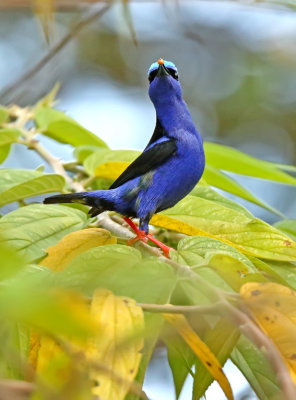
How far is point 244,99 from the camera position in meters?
7.55

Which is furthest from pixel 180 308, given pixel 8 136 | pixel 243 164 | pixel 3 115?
pixel 3 115

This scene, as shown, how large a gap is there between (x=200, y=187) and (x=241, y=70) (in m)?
5.67

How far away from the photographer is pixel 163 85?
274 centimetres

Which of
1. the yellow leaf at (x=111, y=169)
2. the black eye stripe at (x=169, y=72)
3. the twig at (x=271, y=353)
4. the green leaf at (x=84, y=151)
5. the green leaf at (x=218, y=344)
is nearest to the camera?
the twig at (x=271, y=353)

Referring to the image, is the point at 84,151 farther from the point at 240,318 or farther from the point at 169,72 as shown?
the point at 240,318

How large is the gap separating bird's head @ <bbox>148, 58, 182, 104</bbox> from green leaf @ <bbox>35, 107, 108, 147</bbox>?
357mm

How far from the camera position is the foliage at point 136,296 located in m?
0.64

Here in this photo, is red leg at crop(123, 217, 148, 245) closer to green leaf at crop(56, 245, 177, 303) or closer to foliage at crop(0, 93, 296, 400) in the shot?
foliage at crop(0, 93, 296, 400)

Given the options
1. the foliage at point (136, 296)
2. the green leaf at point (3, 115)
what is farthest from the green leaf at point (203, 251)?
the green leaf at point (3, 115)

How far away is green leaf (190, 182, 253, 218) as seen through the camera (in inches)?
83.6

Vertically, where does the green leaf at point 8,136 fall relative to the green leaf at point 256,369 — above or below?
above

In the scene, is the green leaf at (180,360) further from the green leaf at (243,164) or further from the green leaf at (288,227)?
the green leaf at (243,164)

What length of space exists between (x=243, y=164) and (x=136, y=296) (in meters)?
1.48

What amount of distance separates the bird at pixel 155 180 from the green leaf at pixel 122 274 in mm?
806
